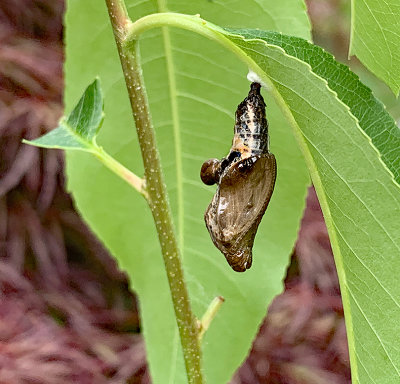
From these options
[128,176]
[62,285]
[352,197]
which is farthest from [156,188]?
[62,285]

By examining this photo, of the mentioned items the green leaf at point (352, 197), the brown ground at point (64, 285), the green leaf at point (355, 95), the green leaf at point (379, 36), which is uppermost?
the green leaf at point (379, 36)

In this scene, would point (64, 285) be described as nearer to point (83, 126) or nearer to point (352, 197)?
point (83, 126)

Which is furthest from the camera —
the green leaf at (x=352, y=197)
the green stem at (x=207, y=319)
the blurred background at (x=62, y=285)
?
the blurred background at (x=62, y=285)

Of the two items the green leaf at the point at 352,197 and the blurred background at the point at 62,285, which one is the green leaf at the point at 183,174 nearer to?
the green leaf at the point at 352,197

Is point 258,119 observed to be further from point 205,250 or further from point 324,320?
point 324,320

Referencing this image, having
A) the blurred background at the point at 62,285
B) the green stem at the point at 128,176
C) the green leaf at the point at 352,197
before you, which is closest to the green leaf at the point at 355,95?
the green leaf at the point at 352,197

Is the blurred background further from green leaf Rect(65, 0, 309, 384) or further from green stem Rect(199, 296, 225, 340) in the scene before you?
green stem Rect(199, 296, 225, 340)
